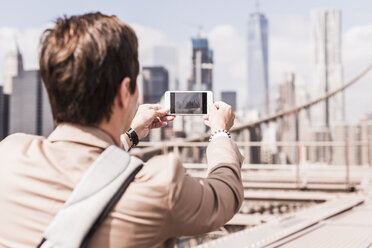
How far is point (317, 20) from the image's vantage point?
145750mm

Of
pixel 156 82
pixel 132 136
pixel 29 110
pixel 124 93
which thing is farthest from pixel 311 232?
pixel 156 82

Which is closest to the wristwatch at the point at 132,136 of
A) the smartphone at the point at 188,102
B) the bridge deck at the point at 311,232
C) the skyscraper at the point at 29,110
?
the smartphone at the point at 188,102

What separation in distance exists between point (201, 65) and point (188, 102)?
11895 centimetres

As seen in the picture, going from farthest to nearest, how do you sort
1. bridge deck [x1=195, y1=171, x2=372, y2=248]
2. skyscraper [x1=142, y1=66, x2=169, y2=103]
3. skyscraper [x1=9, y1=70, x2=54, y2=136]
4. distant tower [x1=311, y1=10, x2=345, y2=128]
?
distant tower [x1=311, y1=10, x2=345, y2=128] → skyscraper [x1=142, y1=66, x2=169, y2=103] → skyscraper [x1=9, y1=70, x2=54, y2=136] → bridge deck [x1=195, y1=171, x2=372, y2=248]

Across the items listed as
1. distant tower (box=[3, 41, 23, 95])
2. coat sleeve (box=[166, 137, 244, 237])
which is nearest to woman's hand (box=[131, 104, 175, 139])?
coat sleeve (box=[166, 137, 244, 237])

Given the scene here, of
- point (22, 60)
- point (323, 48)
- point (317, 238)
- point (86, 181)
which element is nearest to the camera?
point (86, 181)

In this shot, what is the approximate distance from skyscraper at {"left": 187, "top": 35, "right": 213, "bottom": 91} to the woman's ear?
376 ft

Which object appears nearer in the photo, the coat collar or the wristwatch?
the coat collar

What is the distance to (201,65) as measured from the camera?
119062mm

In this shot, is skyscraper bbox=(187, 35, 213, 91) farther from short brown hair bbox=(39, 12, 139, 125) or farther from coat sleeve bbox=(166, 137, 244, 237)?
short brown hair bbox=(39, 12, 139, 125)

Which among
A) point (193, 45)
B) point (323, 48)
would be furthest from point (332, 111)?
point (193, 45)

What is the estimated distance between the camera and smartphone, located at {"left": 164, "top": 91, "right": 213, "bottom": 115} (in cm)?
108

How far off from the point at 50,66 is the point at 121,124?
158 millimetres

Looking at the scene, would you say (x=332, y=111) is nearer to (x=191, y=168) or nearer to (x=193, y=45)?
Answer: (x=193, y=45)
